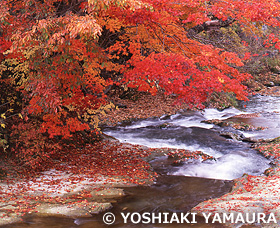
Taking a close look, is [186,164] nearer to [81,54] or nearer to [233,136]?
[233,136]

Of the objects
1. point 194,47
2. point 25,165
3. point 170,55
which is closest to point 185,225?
point 170,55

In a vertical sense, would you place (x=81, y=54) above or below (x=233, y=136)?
above

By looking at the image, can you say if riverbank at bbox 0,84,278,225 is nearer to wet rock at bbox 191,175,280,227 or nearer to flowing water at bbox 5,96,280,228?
flowing water at bbox 5,96,280,228

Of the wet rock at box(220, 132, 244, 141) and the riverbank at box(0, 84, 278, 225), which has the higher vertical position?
the riverbank at box(0, 84, 278, 225)

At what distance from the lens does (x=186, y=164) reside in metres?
11.9

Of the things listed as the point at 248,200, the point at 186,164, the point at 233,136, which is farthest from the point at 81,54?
the point at 233,136

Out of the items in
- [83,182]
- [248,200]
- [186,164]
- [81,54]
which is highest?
[81,54]

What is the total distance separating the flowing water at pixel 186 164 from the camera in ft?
26.4

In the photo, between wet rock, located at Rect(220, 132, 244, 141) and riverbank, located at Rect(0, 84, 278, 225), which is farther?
wet rock, located at Rect(220, 132, 244, 141)

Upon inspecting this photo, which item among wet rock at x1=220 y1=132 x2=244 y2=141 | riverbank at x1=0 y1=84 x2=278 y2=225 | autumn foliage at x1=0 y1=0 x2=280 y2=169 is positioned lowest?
wet rock at x1=220 y1=132 x2=244 y2=141

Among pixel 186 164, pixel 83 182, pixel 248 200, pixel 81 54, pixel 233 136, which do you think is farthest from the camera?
pixel 233 136

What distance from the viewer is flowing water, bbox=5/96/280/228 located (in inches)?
317

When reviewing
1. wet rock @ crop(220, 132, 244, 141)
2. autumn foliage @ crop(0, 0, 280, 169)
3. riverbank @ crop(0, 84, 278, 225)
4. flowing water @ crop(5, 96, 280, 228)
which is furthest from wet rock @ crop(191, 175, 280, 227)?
wet rock @ crop(220, 132, 244, 141)

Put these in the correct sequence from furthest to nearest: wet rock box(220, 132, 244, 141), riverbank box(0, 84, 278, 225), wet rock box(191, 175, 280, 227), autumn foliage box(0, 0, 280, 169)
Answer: wet rock box(220, 132, 244, 141), autumn foliage box(0, 0, 280, 169), riverbank box(0, 84, 278, 225), wet rock box(191, 175, 280, 227)
